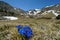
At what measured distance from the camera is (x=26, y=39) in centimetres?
425

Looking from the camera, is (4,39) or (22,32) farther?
(4,39)

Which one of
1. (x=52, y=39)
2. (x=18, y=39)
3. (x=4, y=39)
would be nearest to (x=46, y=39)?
(x=52, y=39)

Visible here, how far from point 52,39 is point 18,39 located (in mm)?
1051

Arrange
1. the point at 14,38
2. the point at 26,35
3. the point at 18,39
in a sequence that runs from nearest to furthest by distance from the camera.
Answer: the point at 26,35 < the point at 18,39 < the point at 14,38

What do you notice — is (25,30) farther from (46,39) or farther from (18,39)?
(46,39)

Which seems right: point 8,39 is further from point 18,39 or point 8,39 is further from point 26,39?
point 26,39

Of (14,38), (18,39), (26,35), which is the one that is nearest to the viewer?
(26,35)

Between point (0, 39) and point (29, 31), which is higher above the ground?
point (29, 31)

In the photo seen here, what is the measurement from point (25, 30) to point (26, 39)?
0.22 metres

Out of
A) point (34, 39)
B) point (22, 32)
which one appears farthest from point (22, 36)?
point (34, 39)

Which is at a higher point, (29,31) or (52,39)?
(29,31)

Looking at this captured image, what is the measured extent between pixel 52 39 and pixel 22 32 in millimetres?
1266

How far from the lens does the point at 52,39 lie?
5234 mm

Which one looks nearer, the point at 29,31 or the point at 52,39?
the point at 29,31
